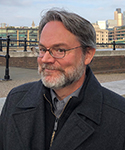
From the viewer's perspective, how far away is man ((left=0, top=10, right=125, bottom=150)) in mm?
1307

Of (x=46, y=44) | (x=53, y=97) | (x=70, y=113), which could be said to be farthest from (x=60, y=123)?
(x=46, y=44)

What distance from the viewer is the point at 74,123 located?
1.32 meters

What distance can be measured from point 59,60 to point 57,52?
5 centimetres

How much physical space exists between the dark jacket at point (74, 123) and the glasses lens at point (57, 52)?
0.26 m

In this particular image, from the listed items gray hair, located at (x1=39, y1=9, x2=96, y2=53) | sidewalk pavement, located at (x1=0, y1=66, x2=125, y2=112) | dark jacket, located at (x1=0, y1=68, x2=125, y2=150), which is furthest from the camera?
sidewalk pavement, located at (x1=0, y1=66, x2=125, y2=112)

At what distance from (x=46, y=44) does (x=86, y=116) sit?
1.73ft

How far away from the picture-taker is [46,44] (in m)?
1.44

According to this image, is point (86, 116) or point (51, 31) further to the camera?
point (51, 31)

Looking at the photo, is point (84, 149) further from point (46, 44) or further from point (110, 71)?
point (110, 71)

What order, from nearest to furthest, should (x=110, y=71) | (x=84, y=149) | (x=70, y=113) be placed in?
(x=84, y=149), (x=70, y=113), (x=110, y=71)

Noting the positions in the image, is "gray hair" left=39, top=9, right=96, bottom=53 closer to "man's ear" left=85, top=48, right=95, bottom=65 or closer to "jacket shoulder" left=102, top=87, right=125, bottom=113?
"man's ear" left=85, top=48, right=95, bottom=65

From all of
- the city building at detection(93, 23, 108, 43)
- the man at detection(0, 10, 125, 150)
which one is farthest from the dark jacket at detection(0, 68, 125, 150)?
the city building at detection(93, 23, 108, 43)

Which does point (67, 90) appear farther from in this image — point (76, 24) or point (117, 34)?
point (117, 34)

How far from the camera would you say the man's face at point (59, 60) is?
141cm
